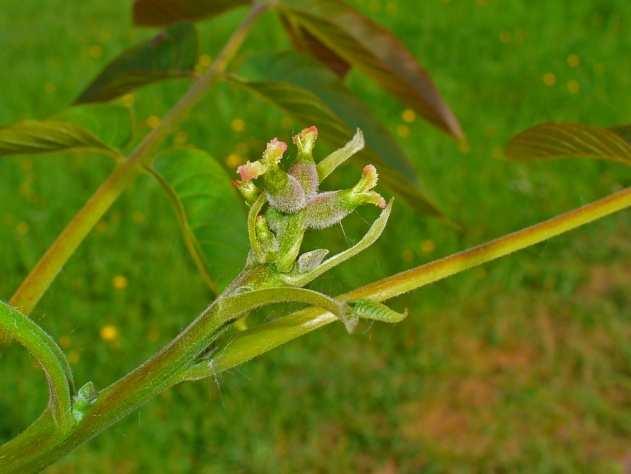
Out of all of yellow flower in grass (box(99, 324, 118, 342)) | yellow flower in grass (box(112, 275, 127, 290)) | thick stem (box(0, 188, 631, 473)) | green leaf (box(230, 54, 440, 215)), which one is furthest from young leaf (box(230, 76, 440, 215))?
yellow flower in grass (box(112, 275, 127, 290))

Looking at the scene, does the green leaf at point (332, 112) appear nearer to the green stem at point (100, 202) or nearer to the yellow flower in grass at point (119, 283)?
the green stem at point (100, 202)

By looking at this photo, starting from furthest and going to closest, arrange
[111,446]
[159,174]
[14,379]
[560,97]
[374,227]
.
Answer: [560,97] → [14,379] → [111,446] → [159,174] → [374,227]

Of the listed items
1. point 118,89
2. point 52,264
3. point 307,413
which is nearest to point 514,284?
point 307,413

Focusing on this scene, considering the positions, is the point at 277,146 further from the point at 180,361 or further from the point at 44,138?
the point at 44,138

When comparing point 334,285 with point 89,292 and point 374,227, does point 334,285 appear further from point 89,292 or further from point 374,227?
point 89,292

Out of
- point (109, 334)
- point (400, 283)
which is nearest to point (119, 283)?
point (109, 334)

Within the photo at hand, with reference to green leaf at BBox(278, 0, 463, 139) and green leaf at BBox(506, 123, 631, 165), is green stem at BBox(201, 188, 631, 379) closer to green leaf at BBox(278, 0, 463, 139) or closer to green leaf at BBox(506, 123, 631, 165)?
green leaf at BBox(506, 123, 631, 165)
